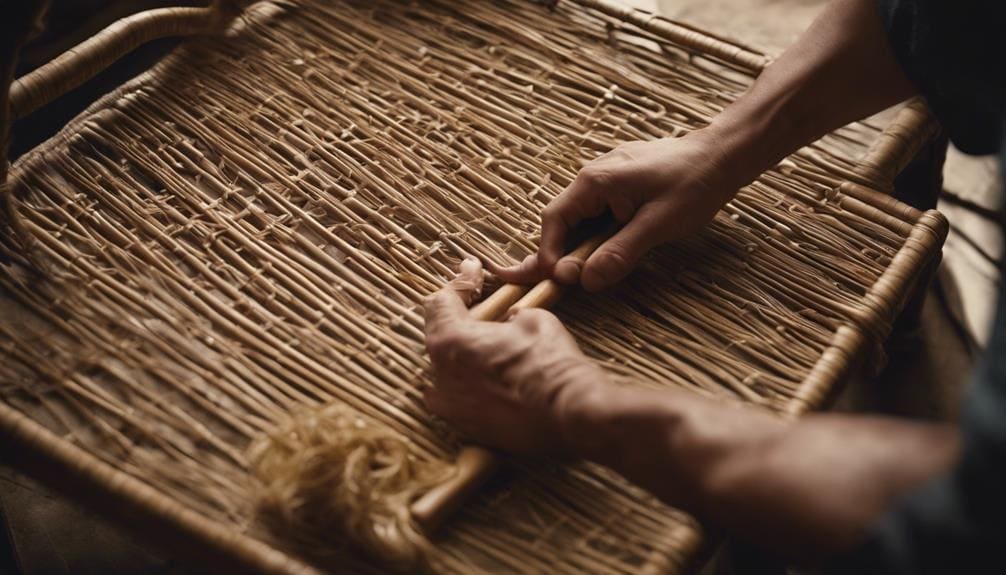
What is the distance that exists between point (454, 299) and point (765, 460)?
302 millimetres

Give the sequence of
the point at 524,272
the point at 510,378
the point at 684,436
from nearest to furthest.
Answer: the point at 684,436
the point at 510,378
the point at 524,272

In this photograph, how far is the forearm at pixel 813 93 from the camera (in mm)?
797

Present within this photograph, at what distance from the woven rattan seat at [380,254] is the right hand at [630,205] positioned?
0.03 meters

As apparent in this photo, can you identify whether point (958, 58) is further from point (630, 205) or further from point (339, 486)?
point (339, 486)

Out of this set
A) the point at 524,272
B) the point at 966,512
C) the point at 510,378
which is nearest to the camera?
the point at 966,512

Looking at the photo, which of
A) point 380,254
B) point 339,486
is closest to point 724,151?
point 380,254

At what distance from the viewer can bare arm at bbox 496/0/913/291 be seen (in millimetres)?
781

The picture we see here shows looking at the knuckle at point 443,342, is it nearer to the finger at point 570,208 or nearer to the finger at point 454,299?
the finger at point 454,299

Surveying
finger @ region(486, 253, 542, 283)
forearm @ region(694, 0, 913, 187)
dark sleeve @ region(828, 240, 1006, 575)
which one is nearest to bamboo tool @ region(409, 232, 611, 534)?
finger @ region(486, 253, 542, 283)

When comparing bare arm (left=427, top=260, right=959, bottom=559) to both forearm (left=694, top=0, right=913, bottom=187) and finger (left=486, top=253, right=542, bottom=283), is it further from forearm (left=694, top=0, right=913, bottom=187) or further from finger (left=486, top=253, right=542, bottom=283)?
forearm (left=694, top=0, right=913, bottom=187)

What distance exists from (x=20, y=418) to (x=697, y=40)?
70 centimetres

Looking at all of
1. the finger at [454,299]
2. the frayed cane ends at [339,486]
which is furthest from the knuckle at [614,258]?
the frayed cane ends at [339,486]

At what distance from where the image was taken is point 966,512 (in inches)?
17.1

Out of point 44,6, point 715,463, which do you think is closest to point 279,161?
point 44,6
